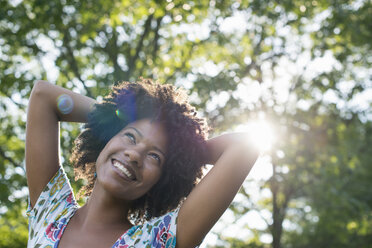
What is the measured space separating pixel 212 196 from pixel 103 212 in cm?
61

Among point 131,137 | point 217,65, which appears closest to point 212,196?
point 131,137

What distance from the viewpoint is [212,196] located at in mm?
1856

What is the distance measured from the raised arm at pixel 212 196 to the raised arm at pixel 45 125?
78cm

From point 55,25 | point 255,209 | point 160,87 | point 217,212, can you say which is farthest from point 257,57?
point 217,212

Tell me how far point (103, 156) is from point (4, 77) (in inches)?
204

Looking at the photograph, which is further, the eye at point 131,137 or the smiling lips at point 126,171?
the eye at point 131,137

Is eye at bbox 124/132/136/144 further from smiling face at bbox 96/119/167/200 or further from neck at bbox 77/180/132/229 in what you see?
neck at bbox 77/180/132/229

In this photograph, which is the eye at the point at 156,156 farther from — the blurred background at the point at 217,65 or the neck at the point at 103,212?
the blurred background at the point at 217,65

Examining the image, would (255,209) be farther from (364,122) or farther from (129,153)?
(129,153)

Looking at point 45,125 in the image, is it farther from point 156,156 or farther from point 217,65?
point 217,65

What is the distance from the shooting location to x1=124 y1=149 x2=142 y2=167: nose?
2.03 m

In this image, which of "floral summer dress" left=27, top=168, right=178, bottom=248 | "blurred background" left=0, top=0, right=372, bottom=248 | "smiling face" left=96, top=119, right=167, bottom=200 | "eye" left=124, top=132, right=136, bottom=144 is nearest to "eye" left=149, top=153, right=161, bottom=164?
"smiling face" left=96, top=119, right=167, bottom=200

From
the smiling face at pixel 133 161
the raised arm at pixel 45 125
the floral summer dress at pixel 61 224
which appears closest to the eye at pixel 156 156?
the smiling face at pixel 133 161

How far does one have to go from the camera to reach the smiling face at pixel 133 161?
2037 millimetres
